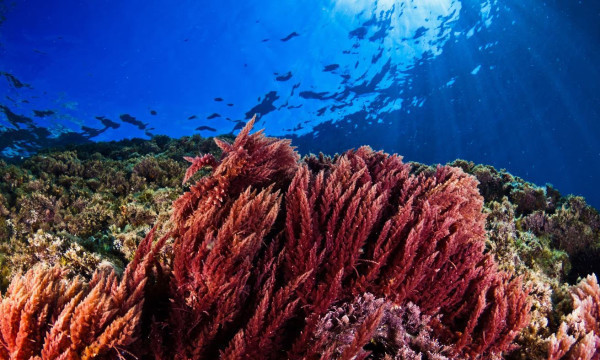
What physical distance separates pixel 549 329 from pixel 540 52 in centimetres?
4757

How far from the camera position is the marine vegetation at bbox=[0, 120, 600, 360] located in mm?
1488

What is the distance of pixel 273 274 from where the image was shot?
1.88 m

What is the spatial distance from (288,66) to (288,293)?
97.8ft

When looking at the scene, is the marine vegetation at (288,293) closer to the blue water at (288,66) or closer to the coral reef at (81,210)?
the coral reef at (81,210)

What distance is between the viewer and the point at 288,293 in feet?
5.47

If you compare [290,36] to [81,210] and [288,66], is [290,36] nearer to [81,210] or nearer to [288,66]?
[288,66]

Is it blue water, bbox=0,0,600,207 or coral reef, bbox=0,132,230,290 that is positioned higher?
blue water, bbox=0,0,600,207

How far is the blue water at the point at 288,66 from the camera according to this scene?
2138 cm

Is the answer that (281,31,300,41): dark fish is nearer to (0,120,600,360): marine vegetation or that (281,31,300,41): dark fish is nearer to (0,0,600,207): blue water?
(0,0,600,207): blue water

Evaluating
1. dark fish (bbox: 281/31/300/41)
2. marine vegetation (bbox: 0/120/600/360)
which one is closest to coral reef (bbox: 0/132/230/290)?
marine vegetation (bbox: 0/120/600/360)

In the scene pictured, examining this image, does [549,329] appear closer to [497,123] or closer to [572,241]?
[572,241]

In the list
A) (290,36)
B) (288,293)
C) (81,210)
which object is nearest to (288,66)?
(290,36)

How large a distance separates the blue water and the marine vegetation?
79.0ft

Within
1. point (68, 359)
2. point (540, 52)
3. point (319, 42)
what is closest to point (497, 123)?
point (540, 52)
